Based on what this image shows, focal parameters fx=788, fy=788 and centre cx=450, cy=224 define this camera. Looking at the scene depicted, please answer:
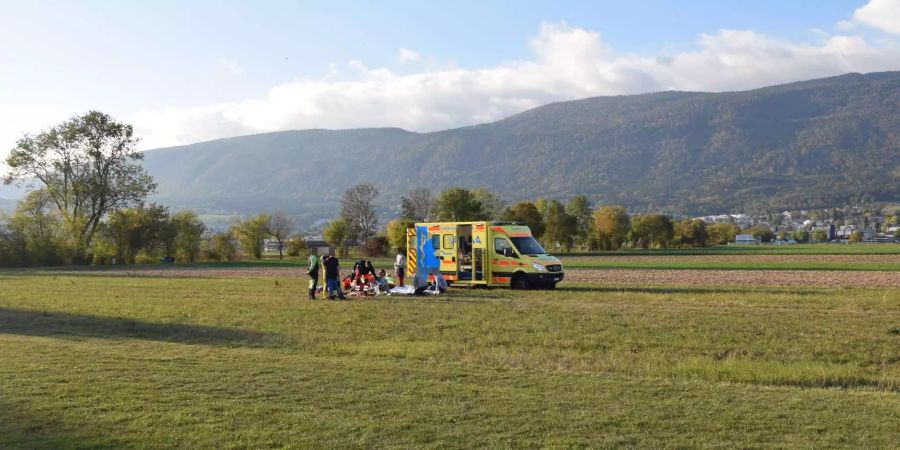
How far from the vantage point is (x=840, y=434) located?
7863mm

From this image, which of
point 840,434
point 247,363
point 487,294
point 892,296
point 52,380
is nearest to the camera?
point 840,434

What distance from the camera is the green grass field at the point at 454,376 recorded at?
25.9 ft

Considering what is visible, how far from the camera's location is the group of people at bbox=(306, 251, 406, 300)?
2583 cm

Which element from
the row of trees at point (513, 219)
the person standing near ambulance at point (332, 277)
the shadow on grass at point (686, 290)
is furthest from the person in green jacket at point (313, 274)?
the row of trees at point (513, 219)

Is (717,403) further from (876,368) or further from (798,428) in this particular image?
(876,368)

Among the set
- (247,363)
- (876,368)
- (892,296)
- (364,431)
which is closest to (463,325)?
(247,363)

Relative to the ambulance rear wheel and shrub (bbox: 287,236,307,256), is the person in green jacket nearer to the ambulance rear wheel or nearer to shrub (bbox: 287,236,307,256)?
the ambulance rear wheel

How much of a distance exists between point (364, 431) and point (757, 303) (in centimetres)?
1834

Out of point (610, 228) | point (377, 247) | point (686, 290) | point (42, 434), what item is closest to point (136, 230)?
point (377, 247)

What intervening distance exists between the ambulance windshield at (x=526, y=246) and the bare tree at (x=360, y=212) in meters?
75.1

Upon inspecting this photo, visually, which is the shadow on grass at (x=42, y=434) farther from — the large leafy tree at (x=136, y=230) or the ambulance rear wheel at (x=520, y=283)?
the large leafy tree at (x=136, y=230)

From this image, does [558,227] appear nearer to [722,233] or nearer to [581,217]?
[581,217]

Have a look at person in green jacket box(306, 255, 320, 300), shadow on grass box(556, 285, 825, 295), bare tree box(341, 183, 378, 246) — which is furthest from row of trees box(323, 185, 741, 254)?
person in green jacket box(306, 255, 320, 300)

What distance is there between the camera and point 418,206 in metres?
110
